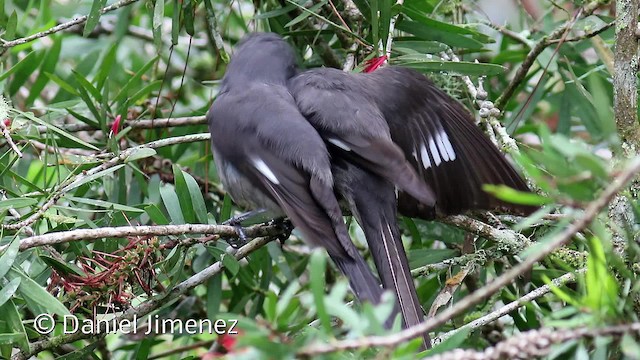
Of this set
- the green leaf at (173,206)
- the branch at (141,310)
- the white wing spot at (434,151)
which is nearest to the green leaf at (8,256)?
the branch at (141,310)

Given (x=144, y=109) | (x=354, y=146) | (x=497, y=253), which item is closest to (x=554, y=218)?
(x=497, y=253)

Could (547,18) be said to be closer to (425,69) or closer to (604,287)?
(425,69)

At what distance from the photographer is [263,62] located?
Result: 127 inches

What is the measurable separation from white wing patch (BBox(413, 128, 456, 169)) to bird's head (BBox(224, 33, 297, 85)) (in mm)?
599

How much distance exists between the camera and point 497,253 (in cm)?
276

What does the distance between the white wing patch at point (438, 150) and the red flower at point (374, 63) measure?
1.11 ft

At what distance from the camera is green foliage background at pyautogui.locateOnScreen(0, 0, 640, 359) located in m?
1.78

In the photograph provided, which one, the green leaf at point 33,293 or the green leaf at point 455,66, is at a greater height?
the green leaf at point 455,66

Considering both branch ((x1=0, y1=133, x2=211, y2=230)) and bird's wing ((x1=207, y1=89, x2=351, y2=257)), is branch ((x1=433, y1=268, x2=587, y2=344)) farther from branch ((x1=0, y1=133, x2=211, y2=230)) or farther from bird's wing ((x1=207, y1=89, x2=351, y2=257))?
branch ((x1=0, y1=133, x2=211, y2=230))

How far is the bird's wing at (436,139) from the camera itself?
3043mm

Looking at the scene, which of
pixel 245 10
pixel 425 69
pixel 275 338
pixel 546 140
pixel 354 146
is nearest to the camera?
pixel 275 338

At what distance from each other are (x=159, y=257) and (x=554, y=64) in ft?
5.95

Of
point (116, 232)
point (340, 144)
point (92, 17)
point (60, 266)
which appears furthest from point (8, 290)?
point (340, 144)

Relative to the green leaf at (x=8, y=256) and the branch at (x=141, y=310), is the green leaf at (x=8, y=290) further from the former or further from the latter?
the branch at (x=141, y=310)
